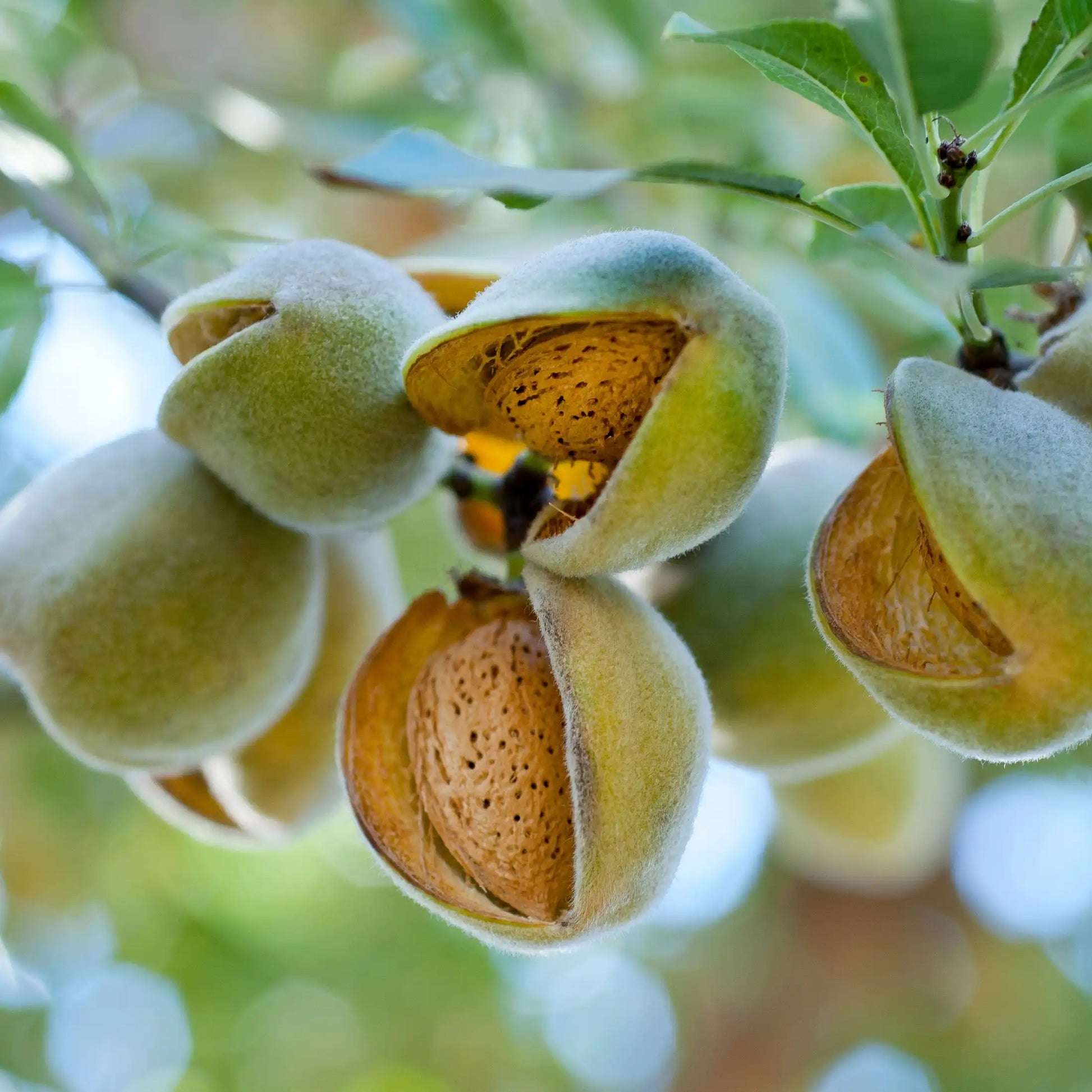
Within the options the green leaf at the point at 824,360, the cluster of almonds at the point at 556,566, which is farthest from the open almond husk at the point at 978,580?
the green leaf at the point at 824,360

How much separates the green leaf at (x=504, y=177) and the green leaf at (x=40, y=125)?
1.47 feet

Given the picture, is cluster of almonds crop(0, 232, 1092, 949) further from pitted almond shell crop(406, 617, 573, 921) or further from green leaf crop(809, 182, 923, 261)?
green leaf crop(809, 182, 923, 261)

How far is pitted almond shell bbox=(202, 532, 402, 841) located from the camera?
1.19 meters

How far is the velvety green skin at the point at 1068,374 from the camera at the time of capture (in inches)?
31.2

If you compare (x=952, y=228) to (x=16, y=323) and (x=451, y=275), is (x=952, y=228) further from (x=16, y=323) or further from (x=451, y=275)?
(x=16, y=323)

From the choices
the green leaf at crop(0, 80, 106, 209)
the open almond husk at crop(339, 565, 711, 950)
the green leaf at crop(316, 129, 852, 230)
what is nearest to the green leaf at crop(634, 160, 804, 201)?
the green leaf at crop(316, 129, 852, 230)

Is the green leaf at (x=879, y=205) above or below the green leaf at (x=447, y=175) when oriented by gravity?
below

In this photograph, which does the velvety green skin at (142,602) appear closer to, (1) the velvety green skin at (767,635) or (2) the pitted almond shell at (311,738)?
(2) the pitted almond shell at (311,738)

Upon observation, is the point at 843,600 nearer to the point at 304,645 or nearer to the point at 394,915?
the point at 304,645

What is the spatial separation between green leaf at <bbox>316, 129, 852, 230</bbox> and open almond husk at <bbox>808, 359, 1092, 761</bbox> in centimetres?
15

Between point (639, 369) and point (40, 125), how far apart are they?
2.39ft

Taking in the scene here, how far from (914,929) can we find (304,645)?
211 cm

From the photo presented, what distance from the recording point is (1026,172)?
2279 mm

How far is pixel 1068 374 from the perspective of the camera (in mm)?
807
